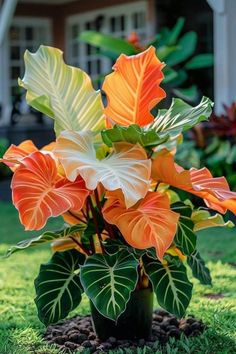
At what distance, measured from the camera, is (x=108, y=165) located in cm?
304

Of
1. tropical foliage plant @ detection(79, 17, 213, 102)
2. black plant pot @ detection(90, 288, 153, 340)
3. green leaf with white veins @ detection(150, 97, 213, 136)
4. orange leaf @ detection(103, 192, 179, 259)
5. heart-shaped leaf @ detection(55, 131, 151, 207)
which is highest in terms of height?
tropical foliage plant @ detection(79, 17, 213, 102)

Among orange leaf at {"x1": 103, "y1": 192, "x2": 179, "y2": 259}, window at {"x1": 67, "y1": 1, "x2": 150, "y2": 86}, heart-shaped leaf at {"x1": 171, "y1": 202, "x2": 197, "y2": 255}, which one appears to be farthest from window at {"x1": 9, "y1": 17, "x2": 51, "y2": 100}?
orange leaf at {"x1": 103, "y1": 192, "x2": 179, "y2": 259}

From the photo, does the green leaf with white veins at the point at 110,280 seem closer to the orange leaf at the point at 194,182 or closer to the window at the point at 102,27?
the orange leaf at the point at 194,182

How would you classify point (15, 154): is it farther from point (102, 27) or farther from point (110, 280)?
point (102, 27)

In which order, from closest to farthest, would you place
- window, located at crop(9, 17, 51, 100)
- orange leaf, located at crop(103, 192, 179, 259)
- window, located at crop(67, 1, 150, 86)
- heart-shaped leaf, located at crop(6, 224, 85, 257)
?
orange leaf, located at crop(103, 192, 179, 259)
heart-shaped leaf, located at crop(6, 224, 85, 257)
window, located at crop(67, 1, 150, 86)
window, located at crop(9, 17, 51, 100)

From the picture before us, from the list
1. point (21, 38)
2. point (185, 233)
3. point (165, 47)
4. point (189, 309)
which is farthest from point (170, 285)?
point (21, 38)

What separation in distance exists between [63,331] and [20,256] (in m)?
2.32

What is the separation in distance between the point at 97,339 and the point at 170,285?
50 centimetres

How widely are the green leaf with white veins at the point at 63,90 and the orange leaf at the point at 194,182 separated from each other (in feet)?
1.28

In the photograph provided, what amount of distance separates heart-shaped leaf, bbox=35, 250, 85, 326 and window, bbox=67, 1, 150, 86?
28.5 ft

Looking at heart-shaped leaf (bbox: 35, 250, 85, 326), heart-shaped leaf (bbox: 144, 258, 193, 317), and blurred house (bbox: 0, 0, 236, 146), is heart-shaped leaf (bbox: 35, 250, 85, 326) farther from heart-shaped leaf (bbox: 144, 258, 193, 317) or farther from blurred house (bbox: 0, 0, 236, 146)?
blurred house (bbox: 0, 0, 236, 146)

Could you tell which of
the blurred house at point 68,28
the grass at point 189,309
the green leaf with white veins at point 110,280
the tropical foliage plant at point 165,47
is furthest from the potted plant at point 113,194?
the blurred house at point 68,28

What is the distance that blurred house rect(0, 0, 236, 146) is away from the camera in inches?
468

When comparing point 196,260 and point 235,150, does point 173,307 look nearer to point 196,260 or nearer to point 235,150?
point 196,260
